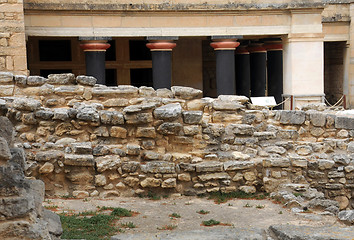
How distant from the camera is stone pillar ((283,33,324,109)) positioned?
51.8 ft

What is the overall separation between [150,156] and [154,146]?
9.4 inches

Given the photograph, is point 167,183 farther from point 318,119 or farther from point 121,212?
point 318,119

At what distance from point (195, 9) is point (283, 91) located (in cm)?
407

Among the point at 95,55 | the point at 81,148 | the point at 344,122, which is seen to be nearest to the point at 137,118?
the point at 81,148

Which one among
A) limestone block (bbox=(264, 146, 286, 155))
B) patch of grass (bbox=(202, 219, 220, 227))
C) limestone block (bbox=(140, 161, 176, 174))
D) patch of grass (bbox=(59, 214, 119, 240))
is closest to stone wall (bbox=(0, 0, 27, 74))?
limestone block (bbox=(140, 161, 176, 174))

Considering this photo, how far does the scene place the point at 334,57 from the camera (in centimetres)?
2092

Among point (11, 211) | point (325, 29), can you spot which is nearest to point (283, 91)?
point (325, 29)

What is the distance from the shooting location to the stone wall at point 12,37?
40.9ft

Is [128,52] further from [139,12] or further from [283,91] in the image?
[283,91]

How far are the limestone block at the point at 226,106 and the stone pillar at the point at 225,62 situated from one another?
22.9 ft

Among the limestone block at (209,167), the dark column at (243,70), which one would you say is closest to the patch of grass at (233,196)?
the limestone block at (209,167)

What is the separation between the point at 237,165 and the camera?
7.67 meters

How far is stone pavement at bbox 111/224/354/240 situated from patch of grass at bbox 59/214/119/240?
1.05 m

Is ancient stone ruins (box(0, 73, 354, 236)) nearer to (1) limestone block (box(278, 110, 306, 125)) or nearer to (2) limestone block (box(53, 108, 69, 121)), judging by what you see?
(2) limestone block (box(53, 108, 69, 121))
